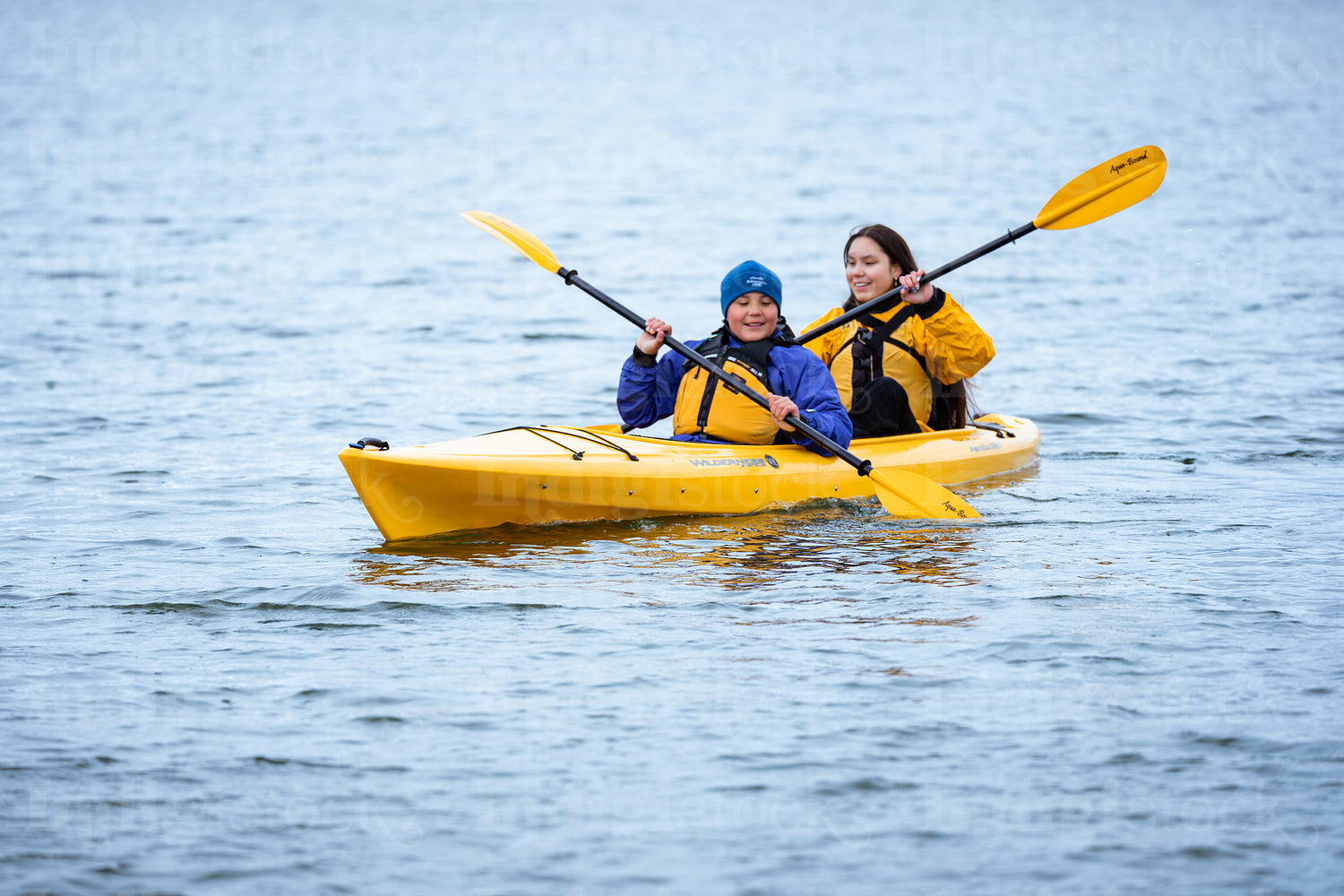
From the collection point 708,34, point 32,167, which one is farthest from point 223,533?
point 708,34

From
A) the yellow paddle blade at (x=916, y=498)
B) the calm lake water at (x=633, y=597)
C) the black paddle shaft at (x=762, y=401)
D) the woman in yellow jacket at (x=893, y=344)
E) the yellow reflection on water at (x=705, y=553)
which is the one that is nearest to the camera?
the calm lake water at (x=633, y=597)

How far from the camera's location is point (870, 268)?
6391mm

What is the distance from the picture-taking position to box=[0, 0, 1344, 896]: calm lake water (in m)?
3.27

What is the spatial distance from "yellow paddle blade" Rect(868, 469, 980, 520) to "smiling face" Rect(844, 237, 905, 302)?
840 mm

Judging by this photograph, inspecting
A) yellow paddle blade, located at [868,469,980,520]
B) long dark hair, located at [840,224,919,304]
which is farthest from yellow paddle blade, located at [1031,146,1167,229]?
yellow paddle blade, located at [868,469,980,520]

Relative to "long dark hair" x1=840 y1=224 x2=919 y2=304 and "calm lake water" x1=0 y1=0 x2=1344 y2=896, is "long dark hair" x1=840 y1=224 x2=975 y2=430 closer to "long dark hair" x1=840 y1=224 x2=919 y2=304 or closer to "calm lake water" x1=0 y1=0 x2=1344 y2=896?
"long dark hair" x1=840 y1=224 x2=919 y2=304

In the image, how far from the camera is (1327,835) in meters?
3.21

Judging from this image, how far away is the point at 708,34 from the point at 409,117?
19.5 m

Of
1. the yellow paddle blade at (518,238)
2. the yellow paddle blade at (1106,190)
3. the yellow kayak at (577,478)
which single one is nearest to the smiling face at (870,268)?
the yellow kayak at (577,478)

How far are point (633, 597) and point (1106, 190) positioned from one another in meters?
3.39

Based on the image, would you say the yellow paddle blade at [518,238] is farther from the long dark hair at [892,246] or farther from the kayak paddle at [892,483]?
the long dark hair at [892,246]

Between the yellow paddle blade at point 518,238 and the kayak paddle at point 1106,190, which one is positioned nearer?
the yellow paddle blade at point 518,238

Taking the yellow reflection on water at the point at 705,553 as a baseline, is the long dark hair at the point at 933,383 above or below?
above

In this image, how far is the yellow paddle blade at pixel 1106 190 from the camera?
22.8ft
